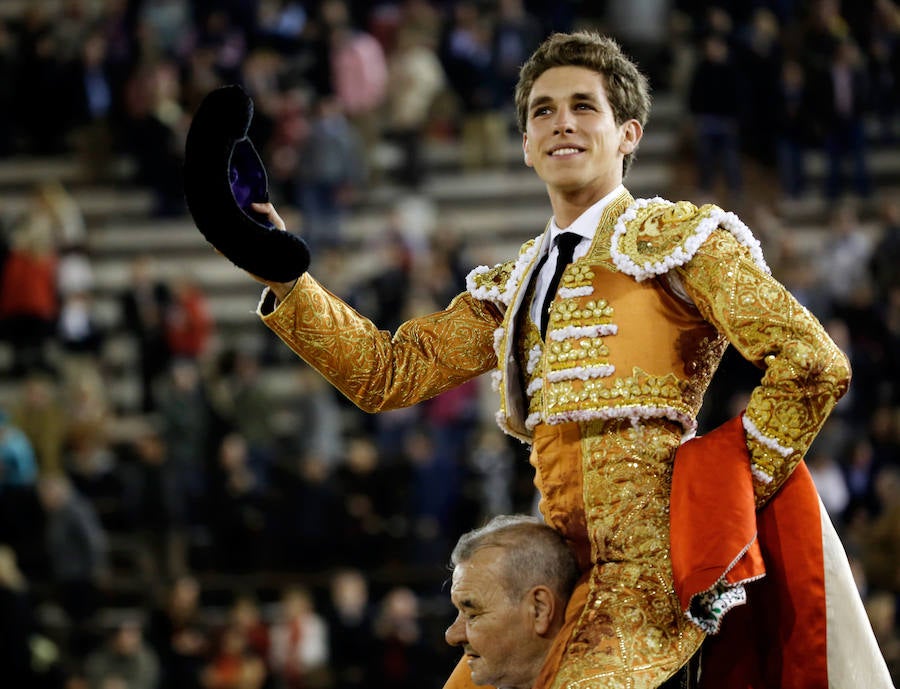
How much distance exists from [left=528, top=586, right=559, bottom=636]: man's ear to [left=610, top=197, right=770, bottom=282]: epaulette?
70 centimetres

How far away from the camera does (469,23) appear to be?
13875 millimetres

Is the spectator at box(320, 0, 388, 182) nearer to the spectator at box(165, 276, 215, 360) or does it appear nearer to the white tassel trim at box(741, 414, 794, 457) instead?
the spectator at box(165, 276, 215, 360)

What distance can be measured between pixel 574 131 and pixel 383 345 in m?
0.69

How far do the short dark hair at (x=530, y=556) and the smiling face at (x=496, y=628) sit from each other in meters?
0.02

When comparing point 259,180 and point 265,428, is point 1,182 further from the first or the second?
point 259,180

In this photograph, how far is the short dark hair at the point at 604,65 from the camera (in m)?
3.75

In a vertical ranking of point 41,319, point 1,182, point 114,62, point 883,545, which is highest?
point 114,62

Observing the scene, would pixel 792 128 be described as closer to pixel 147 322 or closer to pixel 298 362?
pixel 298 362

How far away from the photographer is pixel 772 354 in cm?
346

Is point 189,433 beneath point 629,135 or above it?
beneath

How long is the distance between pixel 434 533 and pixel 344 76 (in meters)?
4.90

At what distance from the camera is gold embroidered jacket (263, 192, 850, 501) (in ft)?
11.3

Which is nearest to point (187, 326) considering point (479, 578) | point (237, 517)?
point (237, 517)

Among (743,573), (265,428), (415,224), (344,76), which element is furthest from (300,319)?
(344,76)
